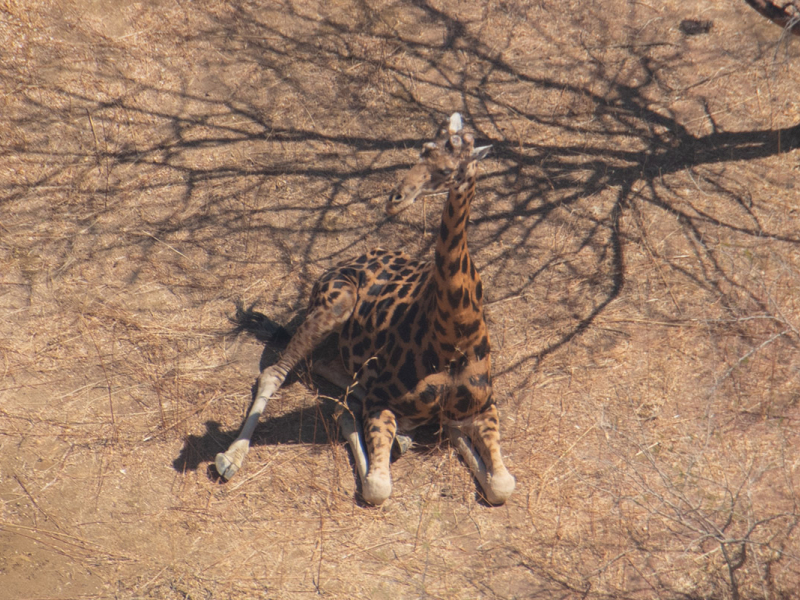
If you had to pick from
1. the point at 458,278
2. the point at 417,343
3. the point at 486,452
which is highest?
the point at 458,278

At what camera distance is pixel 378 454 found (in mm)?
4621

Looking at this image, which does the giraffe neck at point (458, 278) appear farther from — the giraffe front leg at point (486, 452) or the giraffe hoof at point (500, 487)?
the giraffe hoof at point (500, 487)

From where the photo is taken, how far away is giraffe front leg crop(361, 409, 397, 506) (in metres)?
4.46

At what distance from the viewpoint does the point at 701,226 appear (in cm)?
646

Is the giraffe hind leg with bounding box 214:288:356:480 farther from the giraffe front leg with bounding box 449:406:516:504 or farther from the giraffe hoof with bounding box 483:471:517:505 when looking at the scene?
the giraffe hoof with bounding box 483:471:517:505

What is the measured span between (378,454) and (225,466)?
0.94 metres

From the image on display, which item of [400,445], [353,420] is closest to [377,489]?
[400,445]

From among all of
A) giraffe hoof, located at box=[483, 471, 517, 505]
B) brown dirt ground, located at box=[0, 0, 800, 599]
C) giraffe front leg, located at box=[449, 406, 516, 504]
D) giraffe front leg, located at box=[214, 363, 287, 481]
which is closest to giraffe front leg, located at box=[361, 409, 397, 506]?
brown dirt ground, located at box=[0, 0, 800, 599]

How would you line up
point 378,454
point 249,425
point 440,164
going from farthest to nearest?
point 249,425 < point 378,454 < point 440,164

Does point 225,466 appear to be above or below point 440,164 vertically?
below

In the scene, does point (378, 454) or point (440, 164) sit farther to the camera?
point (378, 454)

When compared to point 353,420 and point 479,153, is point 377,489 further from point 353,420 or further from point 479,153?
point 479,153

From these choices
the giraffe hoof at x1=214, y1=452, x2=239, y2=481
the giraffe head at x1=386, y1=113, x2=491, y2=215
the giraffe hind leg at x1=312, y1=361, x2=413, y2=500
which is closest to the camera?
the giraffe head at x1=386, y1=113, x2=491, y2=215

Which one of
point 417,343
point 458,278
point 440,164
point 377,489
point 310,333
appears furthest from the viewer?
point 310,333
